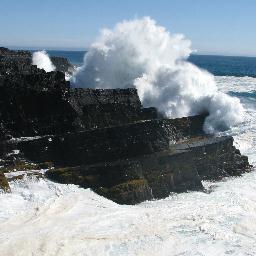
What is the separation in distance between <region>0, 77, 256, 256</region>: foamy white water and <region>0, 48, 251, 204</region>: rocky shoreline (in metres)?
0.77

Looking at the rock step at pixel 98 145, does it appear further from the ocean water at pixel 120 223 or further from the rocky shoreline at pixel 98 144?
the ocean water at pixel 120 223

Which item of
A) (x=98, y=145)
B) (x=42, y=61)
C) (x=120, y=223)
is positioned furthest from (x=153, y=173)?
(x=42, y=61)

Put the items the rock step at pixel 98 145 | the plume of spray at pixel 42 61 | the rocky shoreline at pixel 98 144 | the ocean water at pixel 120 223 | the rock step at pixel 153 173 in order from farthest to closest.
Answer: the plume of spray at pixel 42 61 < the rock step at pixel 98 145 < the rocky shoreline at pixel 98 144 < the rock step at pixel 153 173 < the ocean water at pixel 120 223

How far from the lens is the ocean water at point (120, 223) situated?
12.2 meters

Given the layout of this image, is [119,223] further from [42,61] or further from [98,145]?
[42,61]

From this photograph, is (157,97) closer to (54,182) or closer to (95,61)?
(95,61)

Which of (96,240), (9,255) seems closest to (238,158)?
(96,240)

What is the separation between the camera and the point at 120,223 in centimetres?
1359

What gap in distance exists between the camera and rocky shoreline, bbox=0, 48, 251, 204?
16.8m

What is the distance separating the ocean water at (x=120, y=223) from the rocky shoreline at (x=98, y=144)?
0.70 meters

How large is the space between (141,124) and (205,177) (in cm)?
328

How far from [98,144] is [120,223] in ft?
17.4

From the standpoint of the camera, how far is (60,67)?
46500mm

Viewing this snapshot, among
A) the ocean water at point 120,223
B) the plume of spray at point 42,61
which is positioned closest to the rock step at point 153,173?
the ocean water at point 120,223
